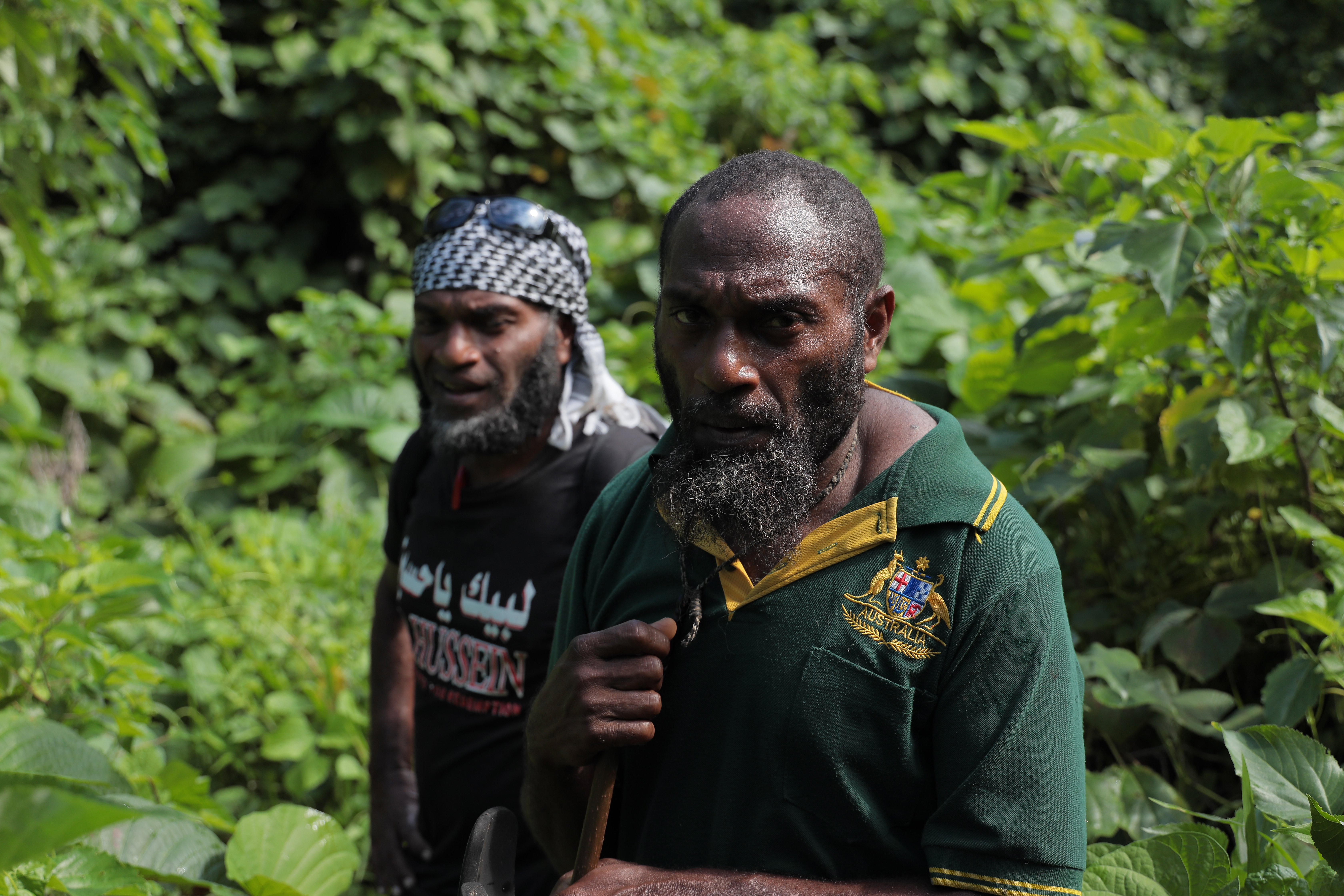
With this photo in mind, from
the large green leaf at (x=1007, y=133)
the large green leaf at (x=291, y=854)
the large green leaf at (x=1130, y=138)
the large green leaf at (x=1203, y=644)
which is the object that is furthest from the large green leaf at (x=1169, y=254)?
the large green leaf at (x=291, y=854)

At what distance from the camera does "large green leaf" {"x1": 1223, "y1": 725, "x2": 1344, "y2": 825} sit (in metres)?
1.62

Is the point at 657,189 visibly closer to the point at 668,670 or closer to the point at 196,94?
the point at 196,94

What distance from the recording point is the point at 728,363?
1440 mm

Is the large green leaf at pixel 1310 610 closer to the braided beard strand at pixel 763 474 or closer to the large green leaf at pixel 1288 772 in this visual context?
the large green leaf at pixel 1288 772

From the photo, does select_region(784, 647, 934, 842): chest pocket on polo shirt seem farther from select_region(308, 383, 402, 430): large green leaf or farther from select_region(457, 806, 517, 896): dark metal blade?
select_region(308, 383, 402, 430): large green leaf

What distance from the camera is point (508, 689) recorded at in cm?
233

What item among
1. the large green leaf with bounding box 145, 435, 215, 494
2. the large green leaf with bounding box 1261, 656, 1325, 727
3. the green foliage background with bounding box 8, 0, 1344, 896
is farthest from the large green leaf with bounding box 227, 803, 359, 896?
the large green leaf with bounding box 145, 435, 215, 494

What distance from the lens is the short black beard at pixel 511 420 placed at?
2438 mm

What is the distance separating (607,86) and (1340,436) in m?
5.02

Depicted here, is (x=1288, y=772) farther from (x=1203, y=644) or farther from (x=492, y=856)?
(x=492, y=856)

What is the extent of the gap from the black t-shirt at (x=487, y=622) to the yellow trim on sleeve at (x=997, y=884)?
3.85 ft

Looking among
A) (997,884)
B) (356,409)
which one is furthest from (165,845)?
(356,409)

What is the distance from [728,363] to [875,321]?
0.94ft

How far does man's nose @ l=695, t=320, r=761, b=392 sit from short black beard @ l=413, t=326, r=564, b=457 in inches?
42.3
